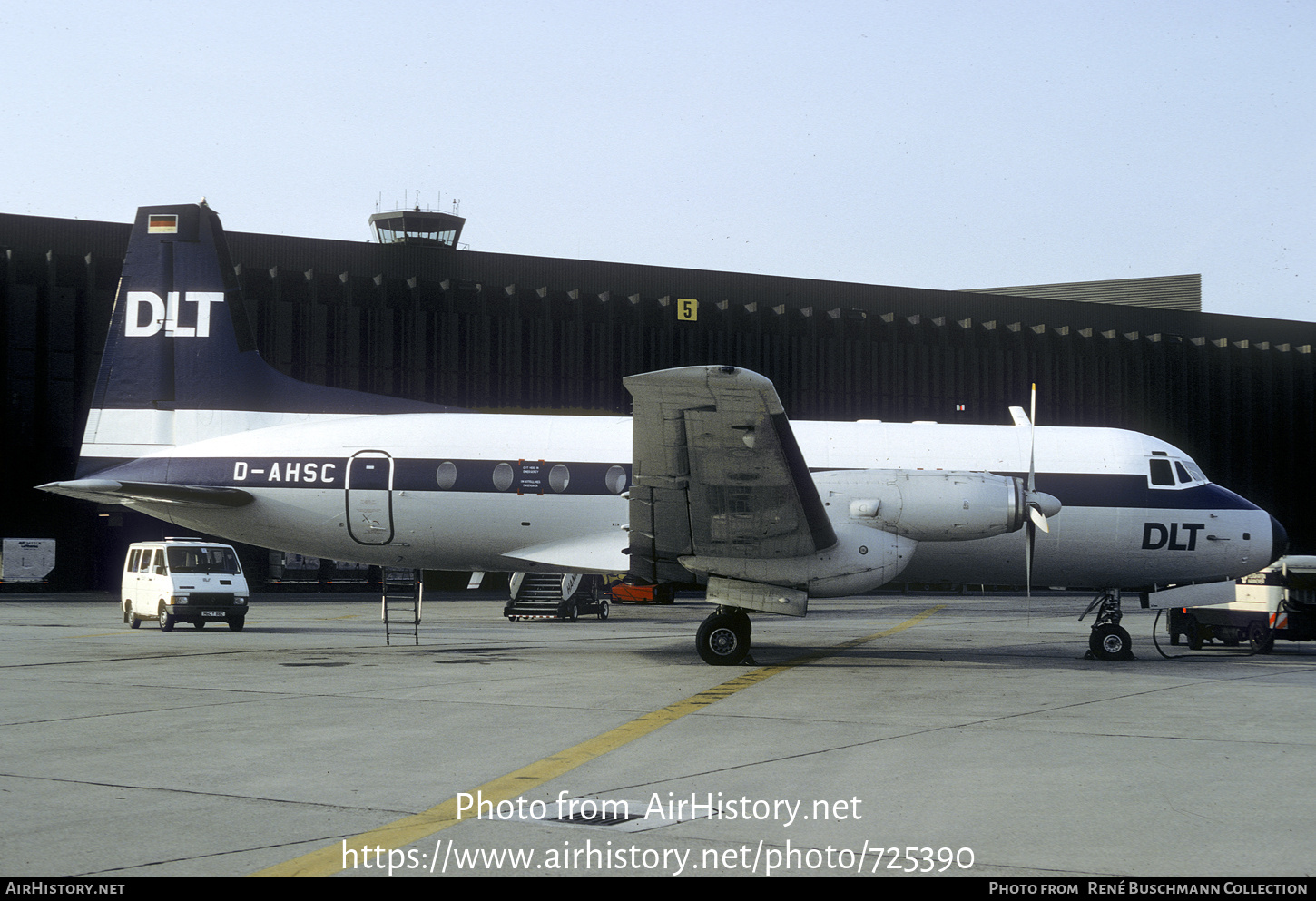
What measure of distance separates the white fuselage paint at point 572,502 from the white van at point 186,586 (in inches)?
218

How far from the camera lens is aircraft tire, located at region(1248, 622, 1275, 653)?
20.0m

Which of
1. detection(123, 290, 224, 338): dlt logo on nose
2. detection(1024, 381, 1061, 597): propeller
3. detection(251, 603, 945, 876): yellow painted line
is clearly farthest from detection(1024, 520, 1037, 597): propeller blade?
detection(123, 290, 224, 338): dlt logo on nose

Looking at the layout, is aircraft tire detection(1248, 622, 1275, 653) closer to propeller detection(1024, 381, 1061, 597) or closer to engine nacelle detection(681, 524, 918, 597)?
propeller detection(1024, 381, 1061, 597)

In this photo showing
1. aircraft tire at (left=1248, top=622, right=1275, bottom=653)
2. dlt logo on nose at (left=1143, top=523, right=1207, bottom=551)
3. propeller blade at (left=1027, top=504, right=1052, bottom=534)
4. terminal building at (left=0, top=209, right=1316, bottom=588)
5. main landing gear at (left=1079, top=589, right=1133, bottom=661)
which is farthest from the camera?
terminal building at (left=0, top=209, right=1316, bottom=588)

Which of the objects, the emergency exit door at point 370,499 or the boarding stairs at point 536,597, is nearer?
the emergency exit door at point 370,499

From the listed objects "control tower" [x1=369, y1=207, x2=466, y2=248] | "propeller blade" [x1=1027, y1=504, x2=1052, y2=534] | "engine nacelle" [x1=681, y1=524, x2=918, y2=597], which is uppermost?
"control tower" [x1=369, y1=207, x2=466, y2=248]

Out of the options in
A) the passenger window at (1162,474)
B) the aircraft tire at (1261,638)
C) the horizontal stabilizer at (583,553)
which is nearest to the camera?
the horizontal stabilizer at (583,553)

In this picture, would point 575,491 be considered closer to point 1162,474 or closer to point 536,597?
point 1162,474

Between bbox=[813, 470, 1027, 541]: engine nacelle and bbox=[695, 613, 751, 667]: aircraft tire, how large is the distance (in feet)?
6.82

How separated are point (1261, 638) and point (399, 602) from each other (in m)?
27.1

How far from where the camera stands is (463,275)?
147 ft

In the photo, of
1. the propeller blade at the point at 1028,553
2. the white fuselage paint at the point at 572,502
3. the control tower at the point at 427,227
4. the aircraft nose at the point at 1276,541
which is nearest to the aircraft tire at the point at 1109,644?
the white fuselage paint at the point at 572,502

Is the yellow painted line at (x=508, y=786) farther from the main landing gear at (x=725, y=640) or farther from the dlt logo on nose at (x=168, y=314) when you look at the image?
the dlt logo on nose at (x=168, y=314)

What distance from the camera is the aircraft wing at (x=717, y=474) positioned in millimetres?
12836
